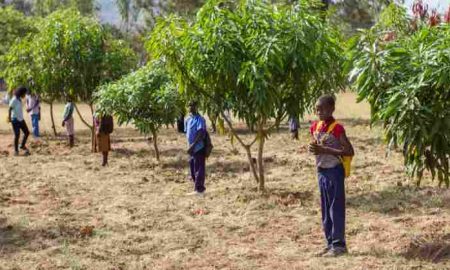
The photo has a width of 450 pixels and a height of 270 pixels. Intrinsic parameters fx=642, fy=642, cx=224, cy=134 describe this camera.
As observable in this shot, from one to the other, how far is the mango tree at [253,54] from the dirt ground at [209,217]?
1524mm

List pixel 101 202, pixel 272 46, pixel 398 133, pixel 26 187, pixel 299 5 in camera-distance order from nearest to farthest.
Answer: pixel 398 133
pixel 272 46
pixel 299 5
pixel 101 202
pixel 26 187

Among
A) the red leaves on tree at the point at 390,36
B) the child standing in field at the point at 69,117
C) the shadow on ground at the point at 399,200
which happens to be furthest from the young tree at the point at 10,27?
the red leaves on tree at the point at 390,36

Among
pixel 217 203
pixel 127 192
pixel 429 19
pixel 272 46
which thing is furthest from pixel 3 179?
pixel 429 19

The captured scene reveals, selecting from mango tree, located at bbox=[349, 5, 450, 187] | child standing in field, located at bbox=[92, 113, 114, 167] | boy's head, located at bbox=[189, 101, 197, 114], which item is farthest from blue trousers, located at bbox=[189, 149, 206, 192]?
mango tree, located at bbox=[349, 5, 450, 187]

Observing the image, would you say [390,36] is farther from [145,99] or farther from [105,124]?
[105,124]

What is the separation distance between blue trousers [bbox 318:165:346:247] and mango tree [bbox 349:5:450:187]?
23.6 inches

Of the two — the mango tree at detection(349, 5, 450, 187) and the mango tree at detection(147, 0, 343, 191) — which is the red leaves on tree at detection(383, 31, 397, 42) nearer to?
the mango tree at detection(349, 5, 450, 187)

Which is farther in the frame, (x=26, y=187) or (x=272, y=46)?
(x=26, y=187)

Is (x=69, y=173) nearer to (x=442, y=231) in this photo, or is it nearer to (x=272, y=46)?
(x=272, y=46)

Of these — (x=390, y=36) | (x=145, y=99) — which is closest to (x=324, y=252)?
(x=390, y=36)

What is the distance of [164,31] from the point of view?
29.3ft

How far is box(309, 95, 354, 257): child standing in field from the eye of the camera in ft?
19.7

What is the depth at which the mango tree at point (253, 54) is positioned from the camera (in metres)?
8.33

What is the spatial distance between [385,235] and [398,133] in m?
1.58
